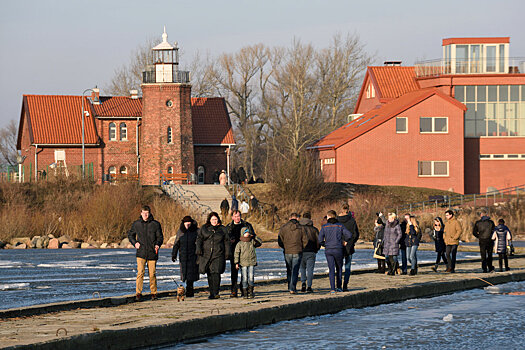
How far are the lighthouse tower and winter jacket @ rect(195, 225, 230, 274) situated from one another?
5051 cm

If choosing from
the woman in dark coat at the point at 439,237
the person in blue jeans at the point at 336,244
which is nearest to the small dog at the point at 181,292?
the person in blue jeans at the point at 336,244

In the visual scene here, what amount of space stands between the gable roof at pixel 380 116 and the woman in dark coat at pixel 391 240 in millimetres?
40311

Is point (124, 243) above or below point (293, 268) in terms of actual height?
below

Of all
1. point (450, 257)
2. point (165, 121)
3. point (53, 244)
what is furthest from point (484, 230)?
point (165, 121)

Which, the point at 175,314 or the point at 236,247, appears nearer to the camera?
the point at 175,314

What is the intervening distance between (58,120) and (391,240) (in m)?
55.6

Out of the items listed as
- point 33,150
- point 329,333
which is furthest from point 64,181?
point 329,333

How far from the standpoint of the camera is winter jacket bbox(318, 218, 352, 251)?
17.6 m

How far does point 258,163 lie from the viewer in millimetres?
96000

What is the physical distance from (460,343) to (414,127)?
170 ft

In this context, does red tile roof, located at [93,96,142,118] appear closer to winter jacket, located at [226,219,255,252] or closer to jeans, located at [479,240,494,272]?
jeans, located at [479,240,494,272]

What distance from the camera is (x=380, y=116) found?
211 ft

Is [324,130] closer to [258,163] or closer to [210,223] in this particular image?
[258,163]

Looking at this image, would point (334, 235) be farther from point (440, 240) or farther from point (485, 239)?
point (440, 240)
